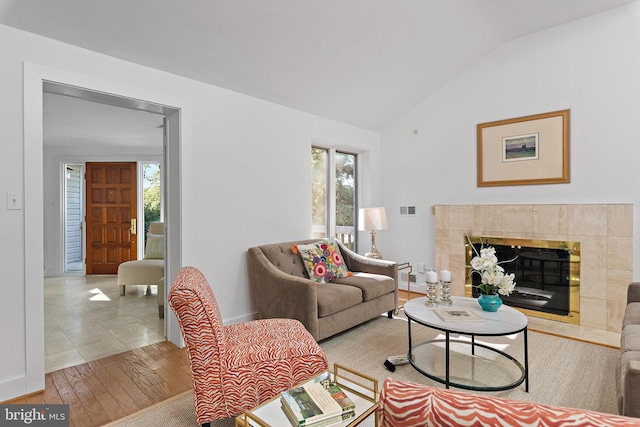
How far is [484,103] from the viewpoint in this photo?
14.0ft

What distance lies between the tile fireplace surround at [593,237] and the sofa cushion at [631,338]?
1.48 meters

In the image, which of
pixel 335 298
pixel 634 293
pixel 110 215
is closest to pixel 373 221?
pixel 335 298

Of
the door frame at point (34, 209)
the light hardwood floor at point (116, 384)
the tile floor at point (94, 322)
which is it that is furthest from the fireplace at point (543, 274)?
the door frame at point (34, 209)

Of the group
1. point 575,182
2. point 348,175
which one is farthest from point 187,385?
point 575,182

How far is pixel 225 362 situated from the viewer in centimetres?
175

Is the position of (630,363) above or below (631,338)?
above

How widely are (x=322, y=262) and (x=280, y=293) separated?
0.71m

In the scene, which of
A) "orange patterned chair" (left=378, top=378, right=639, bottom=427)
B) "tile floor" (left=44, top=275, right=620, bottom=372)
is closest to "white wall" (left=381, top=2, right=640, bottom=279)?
"tile floor" (left=44, top=275, right=620, bottom=372)

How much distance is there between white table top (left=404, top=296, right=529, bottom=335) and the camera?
2.18m

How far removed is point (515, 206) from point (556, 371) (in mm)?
1932

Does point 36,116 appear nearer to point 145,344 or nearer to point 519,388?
point 145,344

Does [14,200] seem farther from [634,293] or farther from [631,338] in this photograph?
[634,293]

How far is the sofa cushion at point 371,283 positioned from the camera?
339cm

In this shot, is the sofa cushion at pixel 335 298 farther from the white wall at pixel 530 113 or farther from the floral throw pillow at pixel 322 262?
the white wall at pixel 530 113
